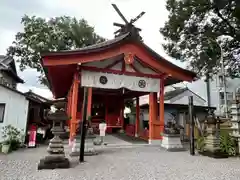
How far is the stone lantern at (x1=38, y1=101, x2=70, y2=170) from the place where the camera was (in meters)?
4.94

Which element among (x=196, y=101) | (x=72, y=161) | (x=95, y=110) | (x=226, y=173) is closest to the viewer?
(x=226, y=173)


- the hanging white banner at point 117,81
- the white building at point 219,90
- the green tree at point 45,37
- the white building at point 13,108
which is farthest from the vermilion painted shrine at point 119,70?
the white building at point 219,90

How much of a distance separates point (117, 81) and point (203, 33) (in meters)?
9.28

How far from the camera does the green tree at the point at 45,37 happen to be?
19.8 meters

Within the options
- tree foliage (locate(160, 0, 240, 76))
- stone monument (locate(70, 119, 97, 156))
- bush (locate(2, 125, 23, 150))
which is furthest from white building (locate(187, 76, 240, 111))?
bush (locate(2, 125, 23, 150))

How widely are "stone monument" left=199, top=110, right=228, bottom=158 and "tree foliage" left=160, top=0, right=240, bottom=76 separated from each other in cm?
890

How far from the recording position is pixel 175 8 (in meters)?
15.1

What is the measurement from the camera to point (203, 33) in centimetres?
1477

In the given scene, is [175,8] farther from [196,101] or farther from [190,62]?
[196,101]

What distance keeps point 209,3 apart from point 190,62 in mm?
4485

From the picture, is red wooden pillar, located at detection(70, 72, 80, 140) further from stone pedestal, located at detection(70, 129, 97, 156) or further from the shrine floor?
the shrine floor

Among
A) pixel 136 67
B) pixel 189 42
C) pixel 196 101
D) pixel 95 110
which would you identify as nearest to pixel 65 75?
pixel 136 67

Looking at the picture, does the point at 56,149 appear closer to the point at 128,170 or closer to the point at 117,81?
the point at 128,170

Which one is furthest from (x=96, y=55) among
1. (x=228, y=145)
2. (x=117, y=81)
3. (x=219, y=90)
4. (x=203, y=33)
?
(x=219, y=90)
